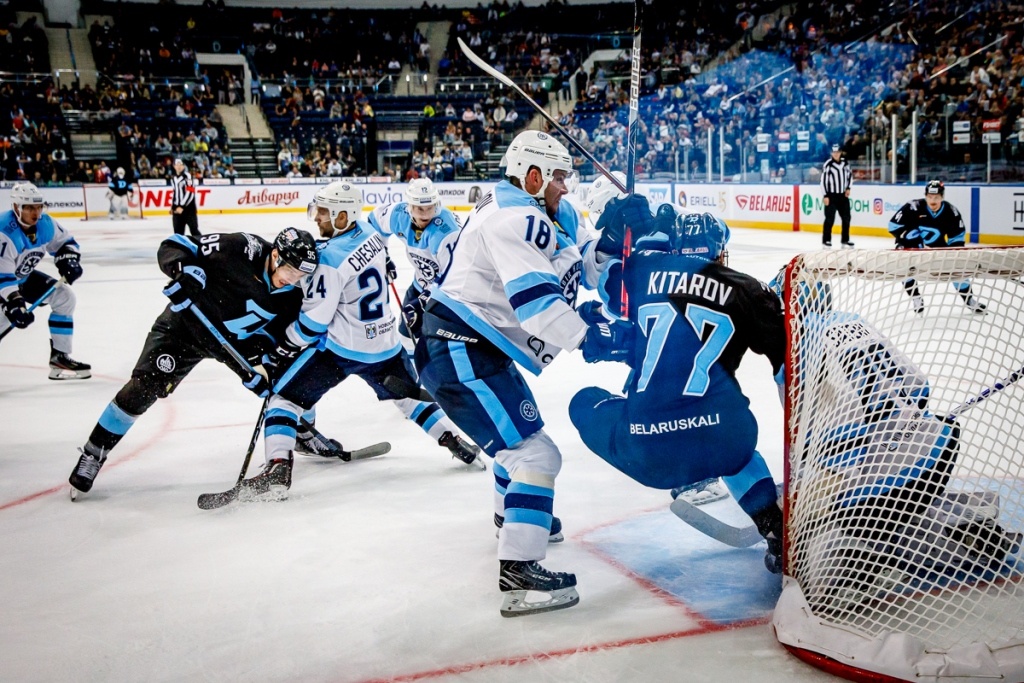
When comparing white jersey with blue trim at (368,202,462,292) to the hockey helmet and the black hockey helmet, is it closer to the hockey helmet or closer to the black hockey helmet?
the hockey helmet

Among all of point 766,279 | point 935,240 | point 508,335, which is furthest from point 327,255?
point 766,279

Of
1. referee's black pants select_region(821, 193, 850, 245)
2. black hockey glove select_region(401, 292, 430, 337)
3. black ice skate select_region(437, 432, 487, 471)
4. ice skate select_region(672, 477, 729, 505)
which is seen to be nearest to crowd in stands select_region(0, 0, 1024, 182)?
referee's black pants select_region(821, 193, 850, 245)

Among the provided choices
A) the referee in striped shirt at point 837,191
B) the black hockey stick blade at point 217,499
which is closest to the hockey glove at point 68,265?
the black hockey stick blade at point 217,499

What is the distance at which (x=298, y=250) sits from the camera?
348cm

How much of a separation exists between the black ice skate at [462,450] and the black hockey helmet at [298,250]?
3.17 feet

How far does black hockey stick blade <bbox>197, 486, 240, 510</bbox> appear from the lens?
11.8 feet

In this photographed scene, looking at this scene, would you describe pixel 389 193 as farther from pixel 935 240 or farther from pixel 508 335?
pixel 508 335

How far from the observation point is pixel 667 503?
11.3 ft

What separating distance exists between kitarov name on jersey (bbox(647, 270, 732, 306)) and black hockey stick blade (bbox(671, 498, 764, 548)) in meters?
0.65

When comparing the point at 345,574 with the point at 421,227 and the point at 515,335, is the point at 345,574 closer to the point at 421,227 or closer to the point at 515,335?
the point at 515,335

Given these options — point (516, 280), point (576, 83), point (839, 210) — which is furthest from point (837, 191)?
point (576, 83)

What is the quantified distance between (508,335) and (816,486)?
36.6 inches

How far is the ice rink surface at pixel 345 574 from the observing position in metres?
2.32

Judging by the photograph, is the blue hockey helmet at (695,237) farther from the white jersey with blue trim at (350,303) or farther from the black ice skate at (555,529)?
the white jersey with blue trim at (350,303)
